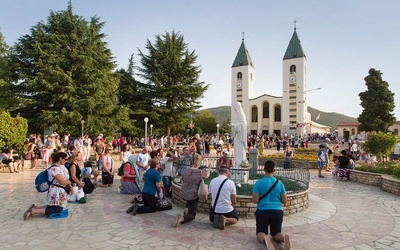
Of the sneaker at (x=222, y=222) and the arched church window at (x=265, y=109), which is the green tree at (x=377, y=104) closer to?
the arched church window at (x=265, y=109)

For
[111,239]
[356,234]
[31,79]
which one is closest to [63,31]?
[31,79]

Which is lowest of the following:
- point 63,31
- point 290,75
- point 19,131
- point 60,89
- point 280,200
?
point 280,200

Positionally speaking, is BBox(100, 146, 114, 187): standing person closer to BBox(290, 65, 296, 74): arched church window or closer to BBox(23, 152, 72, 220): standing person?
BBox(23, 152, 72, 220): standing person

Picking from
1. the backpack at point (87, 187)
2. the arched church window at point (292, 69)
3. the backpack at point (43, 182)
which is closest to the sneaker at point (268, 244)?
the backpack at point (43, 182)

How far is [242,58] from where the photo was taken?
71.3 meters

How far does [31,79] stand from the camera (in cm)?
A: 2714

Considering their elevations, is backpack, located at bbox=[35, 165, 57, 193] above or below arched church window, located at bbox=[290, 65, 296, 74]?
below

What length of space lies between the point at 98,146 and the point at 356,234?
1384 cm

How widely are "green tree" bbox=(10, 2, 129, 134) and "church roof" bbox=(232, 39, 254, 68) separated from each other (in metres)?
45.5

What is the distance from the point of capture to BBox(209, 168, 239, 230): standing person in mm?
5645

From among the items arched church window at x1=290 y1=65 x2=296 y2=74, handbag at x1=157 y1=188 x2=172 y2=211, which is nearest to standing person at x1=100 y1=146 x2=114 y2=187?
handbag at x1=157 y1=188 x2=172 y2=211

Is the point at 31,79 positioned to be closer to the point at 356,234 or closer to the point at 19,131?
the point at 19,131

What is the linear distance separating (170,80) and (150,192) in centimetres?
3232

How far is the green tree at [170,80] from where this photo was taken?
3781 cm
